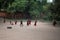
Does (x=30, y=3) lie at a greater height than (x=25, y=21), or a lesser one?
greater

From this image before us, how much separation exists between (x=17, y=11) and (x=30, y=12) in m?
0.16

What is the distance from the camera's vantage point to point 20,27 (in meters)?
2.00

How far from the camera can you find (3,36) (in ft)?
6.52

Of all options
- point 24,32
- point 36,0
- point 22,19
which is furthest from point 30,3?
point 24,32

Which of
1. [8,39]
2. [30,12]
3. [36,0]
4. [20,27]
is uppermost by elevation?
[36,0]

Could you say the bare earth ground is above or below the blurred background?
below

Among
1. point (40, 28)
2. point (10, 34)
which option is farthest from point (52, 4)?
point (10, 34)

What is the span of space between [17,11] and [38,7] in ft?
0.83

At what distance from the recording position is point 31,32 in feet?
6.52

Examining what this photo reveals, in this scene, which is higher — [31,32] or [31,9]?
[31,9]

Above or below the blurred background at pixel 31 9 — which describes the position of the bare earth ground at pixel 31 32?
below

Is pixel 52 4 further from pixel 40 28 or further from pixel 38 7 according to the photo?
pixel 40 28

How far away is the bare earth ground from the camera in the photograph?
1.95m

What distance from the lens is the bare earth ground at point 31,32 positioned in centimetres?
195
